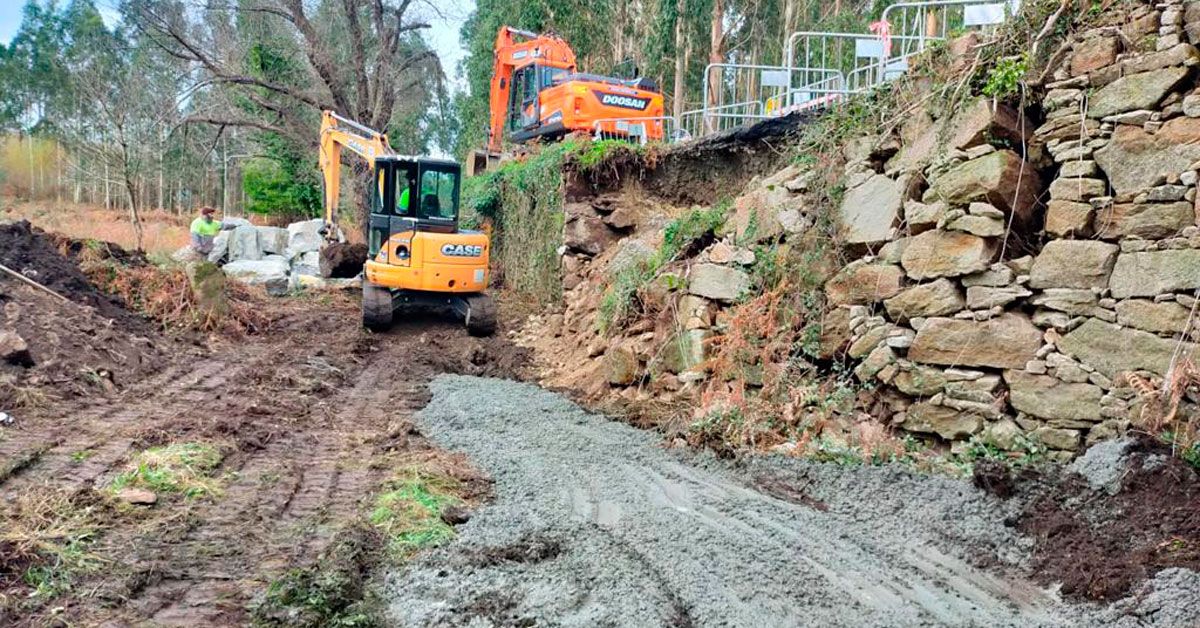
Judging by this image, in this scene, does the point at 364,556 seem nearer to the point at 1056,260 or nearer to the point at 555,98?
the point at 1056,260

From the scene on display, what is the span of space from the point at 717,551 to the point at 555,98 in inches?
474

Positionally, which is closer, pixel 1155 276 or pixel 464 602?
pixel 464 602

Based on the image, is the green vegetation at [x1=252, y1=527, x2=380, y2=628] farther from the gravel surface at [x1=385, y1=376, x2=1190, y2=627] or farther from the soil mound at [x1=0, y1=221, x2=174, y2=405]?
the soil mound at [x1=0, y1=221, x2=174, y2=405]

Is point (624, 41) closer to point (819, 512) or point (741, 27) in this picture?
point (741, 27)

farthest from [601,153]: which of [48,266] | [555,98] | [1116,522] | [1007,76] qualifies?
[1116,522]

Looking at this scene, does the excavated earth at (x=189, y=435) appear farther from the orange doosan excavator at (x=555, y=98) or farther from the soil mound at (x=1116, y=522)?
the orange doosan excavator at (x=555, y=98)

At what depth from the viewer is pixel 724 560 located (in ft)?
12.6

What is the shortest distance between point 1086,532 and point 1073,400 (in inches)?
45.4

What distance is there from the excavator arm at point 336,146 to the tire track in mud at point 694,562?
331 inches

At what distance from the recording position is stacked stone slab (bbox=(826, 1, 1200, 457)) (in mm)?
4641

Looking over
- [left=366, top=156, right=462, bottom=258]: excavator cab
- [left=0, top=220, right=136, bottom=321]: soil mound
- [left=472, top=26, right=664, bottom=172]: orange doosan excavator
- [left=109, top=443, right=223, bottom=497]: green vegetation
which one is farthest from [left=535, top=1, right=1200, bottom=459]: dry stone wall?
[left=0, top=220, right=136, bottom=321]: soil mound

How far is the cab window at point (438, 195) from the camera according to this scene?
11.3 meters

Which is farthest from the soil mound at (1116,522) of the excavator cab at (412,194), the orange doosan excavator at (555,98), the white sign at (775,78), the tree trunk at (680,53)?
the tree trunk at (680,53)

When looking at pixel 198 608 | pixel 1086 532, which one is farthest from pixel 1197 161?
pixel 198 608
